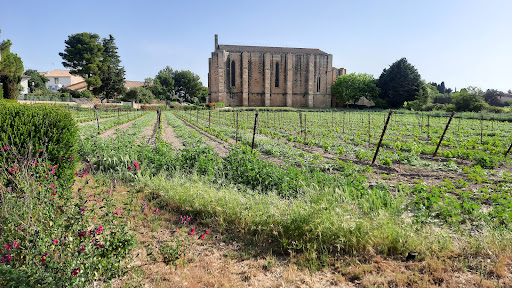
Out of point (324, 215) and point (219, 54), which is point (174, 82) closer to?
point (219, 54)

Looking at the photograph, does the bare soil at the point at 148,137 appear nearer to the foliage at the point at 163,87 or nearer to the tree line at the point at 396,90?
the tree line at the point at 396,90

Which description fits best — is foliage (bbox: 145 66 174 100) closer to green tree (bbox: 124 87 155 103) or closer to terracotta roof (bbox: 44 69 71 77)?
green tree (bbox: 124 87 155 103)

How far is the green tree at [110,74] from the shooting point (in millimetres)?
54719

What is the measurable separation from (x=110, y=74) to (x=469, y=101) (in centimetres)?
5858

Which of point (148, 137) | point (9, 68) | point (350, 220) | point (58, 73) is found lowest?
point (350, 220)

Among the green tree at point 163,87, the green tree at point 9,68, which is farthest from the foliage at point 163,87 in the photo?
the green tree at point 9,68

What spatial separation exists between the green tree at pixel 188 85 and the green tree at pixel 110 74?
1569 centimetres

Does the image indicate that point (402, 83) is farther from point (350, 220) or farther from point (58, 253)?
point (58, 253)

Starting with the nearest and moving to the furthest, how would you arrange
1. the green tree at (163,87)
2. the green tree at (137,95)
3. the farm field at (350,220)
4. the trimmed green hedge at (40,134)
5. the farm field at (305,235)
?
the farm field at (305,235) < the farm field at (350,220) < the trimmed green hedge at (40,134) < the green tree at (137,95) < the green tree at (163,87)

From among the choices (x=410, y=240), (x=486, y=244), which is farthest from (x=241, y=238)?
(x=486, y=244)

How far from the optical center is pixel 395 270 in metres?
2.93

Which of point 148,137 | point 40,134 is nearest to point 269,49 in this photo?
point 148,137

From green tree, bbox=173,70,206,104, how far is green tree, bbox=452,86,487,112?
52.9 metres

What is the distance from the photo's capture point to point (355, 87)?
53219 mm
